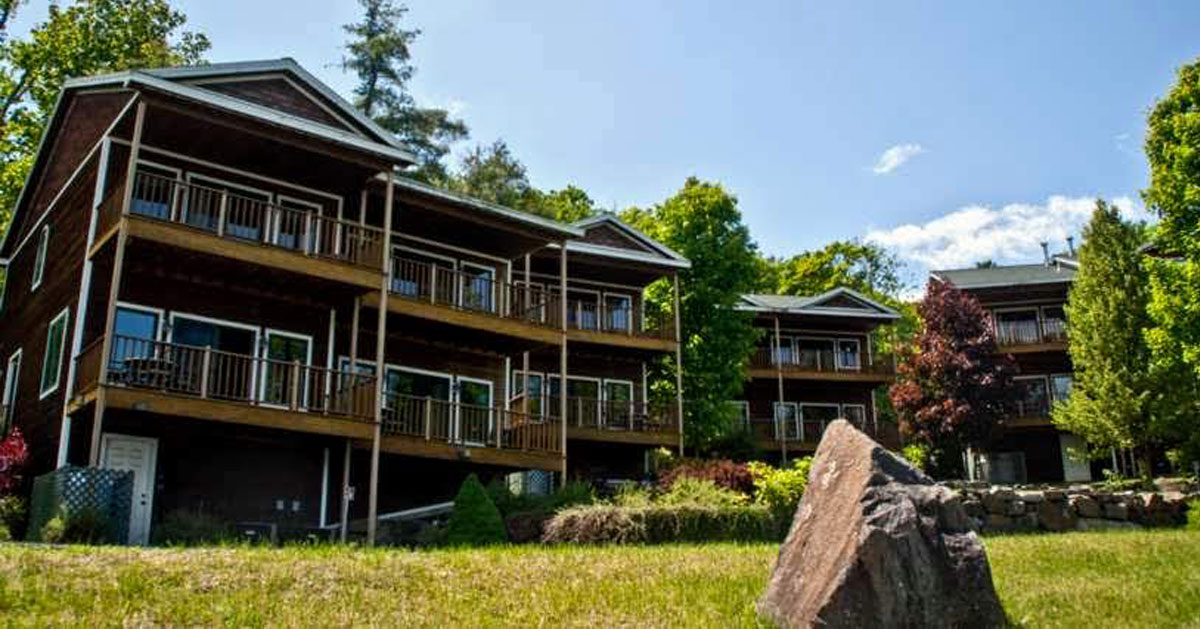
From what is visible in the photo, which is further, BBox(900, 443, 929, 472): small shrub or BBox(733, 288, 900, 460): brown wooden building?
BBox(733, 288, 900, 460): brown wooden building

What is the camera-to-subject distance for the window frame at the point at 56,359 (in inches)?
782

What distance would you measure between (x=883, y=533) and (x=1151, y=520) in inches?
601

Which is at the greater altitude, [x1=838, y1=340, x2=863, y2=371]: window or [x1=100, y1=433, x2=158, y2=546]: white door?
[x1=838, y1=340, x2=863, y2=371]: window

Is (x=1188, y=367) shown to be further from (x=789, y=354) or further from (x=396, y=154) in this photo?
(x=396, y=154)

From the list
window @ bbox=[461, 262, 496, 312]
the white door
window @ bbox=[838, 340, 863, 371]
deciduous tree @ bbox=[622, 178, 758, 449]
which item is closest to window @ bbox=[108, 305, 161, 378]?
the white door

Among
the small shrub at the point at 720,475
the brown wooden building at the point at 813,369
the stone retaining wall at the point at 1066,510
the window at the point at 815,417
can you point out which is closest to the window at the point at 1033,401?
the brown wooden building at the point at 813,369

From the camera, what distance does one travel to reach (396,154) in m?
21.1

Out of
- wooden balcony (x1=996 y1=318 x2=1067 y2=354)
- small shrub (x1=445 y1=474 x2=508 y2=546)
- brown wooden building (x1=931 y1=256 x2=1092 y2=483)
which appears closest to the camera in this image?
small shrub (x1=445 y1=474 x2=508 y2=546)

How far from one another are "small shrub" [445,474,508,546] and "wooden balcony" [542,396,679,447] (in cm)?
1011

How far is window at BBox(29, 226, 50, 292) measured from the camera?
23.6 meters

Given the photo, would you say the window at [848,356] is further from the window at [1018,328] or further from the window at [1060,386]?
the window at [1060,386]

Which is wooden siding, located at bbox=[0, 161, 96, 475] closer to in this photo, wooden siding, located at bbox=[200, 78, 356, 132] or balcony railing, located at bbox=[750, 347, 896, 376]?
wooden siding, located at bbox=[200, 78, 356, 132]

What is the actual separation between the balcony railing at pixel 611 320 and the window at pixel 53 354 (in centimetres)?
1326

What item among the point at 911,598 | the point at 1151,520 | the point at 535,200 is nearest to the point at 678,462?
the point at 1151,520
